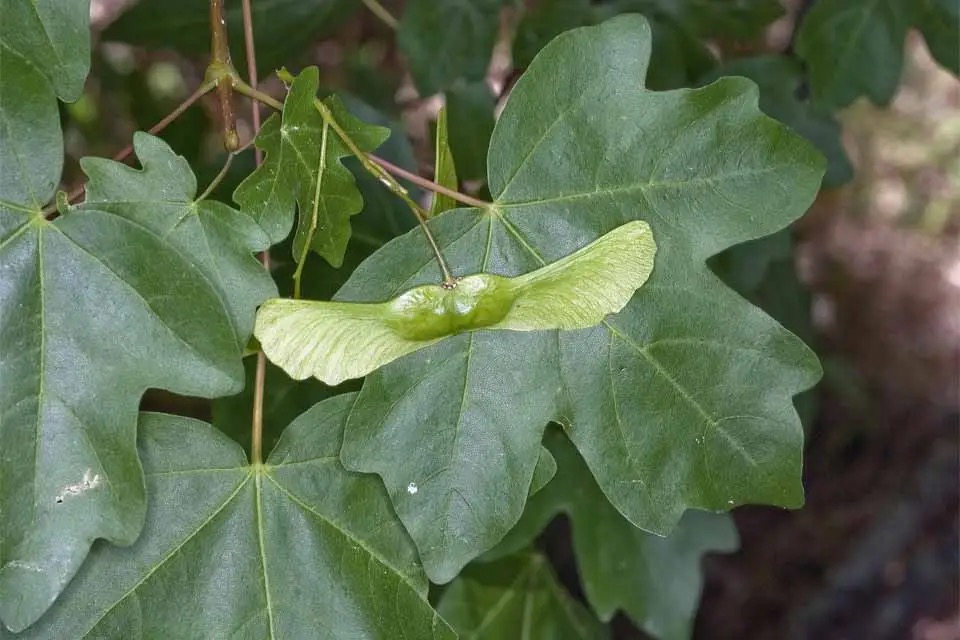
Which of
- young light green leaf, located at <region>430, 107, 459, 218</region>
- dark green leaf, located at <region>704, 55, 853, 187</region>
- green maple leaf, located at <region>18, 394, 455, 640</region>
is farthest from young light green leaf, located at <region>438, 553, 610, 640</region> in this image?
dark green leaf, located at <region>704, 55, 853, 187</region>

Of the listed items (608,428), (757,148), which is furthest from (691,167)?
(608,428)

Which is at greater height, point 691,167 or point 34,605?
point 691,167

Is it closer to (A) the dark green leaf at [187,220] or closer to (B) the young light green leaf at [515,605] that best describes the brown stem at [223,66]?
(A) the dark green leaf at [187,220]

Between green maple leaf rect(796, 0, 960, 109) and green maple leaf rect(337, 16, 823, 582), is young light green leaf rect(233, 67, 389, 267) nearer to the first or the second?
green maple leaf rect(337, 16, 823, 582)

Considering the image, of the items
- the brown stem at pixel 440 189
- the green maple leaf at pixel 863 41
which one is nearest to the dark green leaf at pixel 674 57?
the green maple leaf at pixel 863 41

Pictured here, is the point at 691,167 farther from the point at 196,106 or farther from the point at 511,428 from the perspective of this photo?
the point at 196,106
